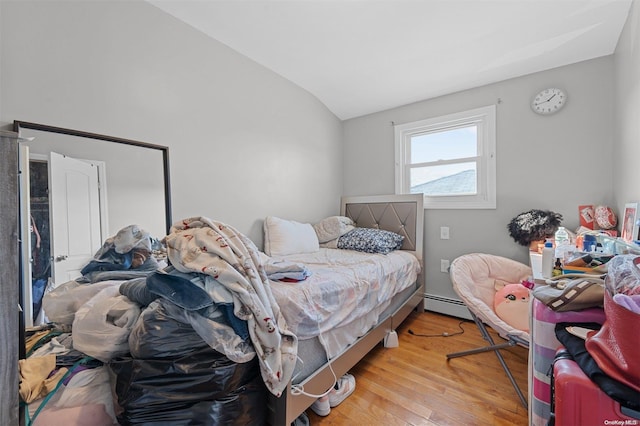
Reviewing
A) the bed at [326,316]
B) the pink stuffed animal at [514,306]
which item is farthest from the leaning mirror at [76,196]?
the pink stuffed animal at [514,306]

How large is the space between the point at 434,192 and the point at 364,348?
6.04 feet

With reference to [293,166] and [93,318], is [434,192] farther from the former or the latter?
[93,318]

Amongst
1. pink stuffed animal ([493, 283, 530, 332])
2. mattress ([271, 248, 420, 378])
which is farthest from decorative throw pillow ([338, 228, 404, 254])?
pink stuffed animal ([493, 283, 530, 332])

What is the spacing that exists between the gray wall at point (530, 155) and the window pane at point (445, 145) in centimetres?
22

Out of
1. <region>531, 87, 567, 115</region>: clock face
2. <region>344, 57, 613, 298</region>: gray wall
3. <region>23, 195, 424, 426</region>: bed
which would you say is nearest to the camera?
<region>23, 195, 424, 426</region>: bed

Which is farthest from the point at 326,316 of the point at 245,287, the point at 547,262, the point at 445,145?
the point at 445,145

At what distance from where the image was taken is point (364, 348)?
65.7 inches

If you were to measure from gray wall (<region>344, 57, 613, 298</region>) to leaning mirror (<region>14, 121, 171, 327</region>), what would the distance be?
2.38 metres

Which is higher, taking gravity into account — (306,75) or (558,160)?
(306,75)

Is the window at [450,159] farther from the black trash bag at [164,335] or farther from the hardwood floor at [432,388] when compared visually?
the black trash bag at [164,335]

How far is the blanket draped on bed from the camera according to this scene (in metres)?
0.94

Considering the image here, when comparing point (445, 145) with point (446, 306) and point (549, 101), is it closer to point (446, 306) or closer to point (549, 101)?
point (549, 101)

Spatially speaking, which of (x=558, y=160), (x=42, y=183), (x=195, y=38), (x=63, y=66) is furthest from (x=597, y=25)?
(x=42, y=183)

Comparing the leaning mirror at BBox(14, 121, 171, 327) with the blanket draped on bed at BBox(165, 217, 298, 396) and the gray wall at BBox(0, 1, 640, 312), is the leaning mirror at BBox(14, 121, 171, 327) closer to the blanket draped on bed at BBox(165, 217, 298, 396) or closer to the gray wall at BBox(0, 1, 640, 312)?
the gray wall at BBox(0, 1, 640, 312)
